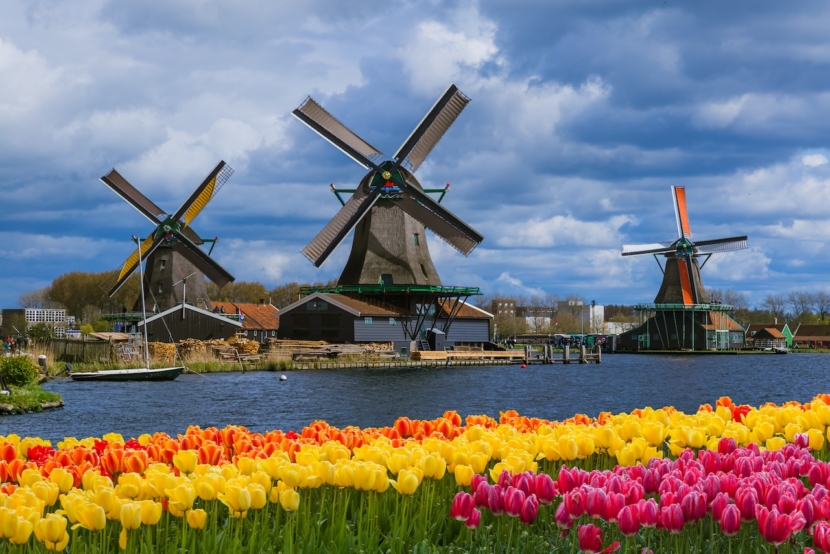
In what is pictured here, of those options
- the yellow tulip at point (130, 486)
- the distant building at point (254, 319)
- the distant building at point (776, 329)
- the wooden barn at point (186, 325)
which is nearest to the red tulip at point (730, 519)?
the yellow tulip at point (130, 486)

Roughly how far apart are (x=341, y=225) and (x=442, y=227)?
5162mm

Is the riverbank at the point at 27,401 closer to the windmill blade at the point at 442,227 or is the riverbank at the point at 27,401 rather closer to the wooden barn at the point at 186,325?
the windmill blade at the point at 442,227

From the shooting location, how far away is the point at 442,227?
1954 inches

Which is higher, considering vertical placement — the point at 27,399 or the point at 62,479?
the point at 62,479

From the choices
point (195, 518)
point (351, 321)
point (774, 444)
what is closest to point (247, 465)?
point (195, 518)

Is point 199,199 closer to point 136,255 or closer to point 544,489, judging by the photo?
point 136,255

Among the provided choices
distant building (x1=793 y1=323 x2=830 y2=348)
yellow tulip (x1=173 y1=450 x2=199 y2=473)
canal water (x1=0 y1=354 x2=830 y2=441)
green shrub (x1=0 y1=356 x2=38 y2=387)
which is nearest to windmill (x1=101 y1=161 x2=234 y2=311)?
canal water (x1=0 y1=354 x2=830 y2=441)

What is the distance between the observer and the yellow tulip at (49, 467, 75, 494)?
16.2 ft

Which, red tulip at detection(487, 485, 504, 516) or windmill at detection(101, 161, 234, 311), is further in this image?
windmill at detection(101, 161, 234, 311)

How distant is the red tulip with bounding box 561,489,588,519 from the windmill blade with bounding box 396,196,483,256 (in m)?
44.1

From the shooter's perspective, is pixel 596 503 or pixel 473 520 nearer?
pixel 596 503

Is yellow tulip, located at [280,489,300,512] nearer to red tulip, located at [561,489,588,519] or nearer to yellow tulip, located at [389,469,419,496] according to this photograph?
yellow tulip, located at [389,469,419,496]

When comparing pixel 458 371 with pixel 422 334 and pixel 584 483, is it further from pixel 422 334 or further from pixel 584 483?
pixel 584 483

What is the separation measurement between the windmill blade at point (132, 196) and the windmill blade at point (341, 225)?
1249 centimetres
